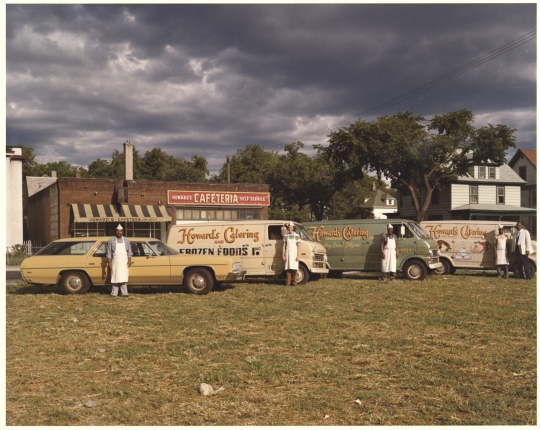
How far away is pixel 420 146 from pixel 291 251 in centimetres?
2448

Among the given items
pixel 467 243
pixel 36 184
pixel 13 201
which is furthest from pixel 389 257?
pixel 36 184

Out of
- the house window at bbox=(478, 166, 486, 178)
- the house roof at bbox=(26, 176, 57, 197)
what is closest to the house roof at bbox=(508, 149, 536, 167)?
the house window at bbox=(478, 166, 486, 178)

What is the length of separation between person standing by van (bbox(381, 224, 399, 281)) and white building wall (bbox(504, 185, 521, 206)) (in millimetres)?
30877

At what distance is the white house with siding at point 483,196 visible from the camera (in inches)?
1662

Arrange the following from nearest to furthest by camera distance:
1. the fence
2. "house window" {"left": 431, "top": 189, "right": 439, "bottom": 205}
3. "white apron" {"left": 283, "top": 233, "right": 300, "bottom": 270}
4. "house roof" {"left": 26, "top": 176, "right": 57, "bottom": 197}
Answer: "white apron" {"left": 283, "top": 233, "right": 300, "bottom": 270}
the fence
"house window" {"left": 431, "top": 189, "right": 439, "bottom": 205}
"house roof" {"left": 26, "top": 176, "right": 57, "bottom": 197}

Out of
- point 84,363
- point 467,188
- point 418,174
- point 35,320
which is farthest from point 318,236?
point 467,188

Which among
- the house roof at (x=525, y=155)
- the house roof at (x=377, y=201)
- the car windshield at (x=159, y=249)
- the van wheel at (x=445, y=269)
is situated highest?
the house roof at (x=525, y=155)

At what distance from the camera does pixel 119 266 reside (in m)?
13.1

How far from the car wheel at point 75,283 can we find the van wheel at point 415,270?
1032cm

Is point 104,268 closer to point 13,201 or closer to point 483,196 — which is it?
point 13,201

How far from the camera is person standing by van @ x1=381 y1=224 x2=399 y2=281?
17109 mm

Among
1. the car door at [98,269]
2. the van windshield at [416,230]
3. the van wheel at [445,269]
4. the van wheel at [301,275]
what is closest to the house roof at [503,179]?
the van wheel at [445,269]

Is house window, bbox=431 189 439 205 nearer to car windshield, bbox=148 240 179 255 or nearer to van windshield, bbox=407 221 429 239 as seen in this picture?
van windshield, bbox=407 221 429 239

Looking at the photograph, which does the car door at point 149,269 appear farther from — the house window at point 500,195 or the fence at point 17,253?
the house window at point 500,195
